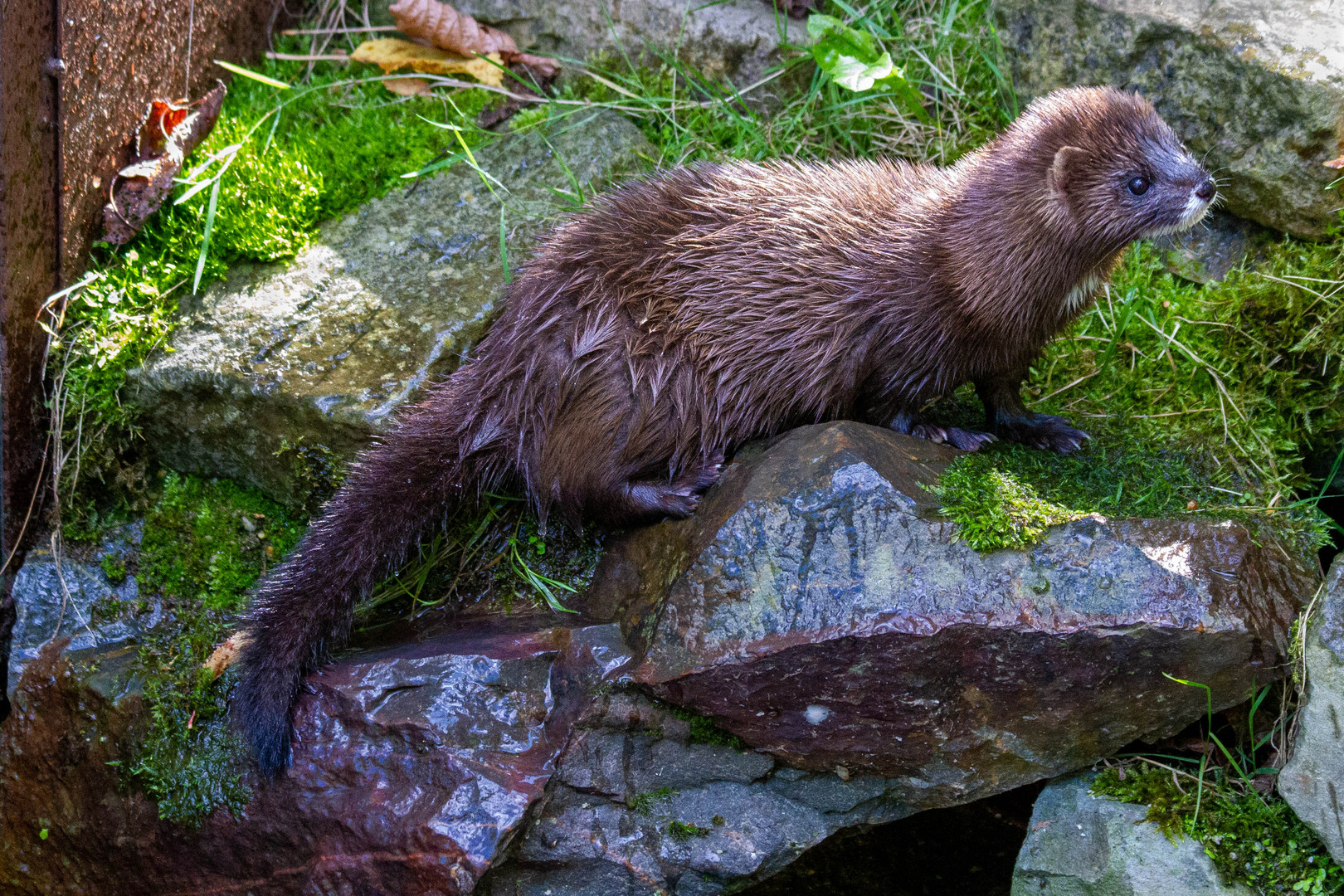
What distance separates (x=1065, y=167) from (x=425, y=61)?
10.3 ft

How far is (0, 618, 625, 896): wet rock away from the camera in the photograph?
10.6 ft

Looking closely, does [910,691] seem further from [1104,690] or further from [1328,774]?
[1328,774]

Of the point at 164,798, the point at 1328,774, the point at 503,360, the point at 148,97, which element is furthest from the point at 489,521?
the point at 1328,774

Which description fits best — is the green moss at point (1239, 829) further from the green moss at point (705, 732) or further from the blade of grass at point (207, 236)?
the blade of grass at point (207, 236)

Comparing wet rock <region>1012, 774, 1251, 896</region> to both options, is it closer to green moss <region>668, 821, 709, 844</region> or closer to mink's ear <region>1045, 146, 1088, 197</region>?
green moss <region>668, 821, 709, 844</region>

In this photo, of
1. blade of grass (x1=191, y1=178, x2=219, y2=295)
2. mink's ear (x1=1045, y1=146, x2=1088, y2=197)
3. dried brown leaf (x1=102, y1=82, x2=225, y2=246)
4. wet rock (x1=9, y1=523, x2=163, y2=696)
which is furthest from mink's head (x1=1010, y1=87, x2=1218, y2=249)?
wet rock (x1=9, y1=523, x2=163, y2=696)

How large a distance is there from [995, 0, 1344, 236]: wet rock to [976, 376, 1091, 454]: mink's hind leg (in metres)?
1.28

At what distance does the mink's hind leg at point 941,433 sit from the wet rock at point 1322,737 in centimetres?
115

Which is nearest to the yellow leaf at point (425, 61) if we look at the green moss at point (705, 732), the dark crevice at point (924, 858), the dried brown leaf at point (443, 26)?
the dried brown leaf at point (443, 26)

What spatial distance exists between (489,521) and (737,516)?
3.51 ft

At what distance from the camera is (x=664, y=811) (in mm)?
3355

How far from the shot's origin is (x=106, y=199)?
447 cm

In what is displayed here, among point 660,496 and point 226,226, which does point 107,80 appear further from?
point 660,496

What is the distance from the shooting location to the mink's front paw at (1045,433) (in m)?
3.95
